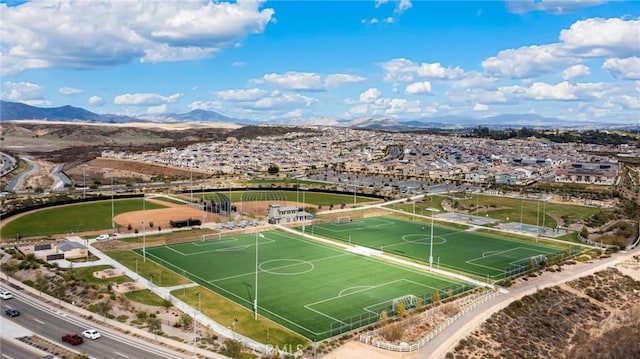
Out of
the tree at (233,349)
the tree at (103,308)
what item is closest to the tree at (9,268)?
the tree at (103,308)

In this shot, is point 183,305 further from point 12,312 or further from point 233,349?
point 12,312

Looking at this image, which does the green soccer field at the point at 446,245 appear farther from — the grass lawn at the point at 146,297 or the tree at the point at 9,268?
the tree at the point at 9,268

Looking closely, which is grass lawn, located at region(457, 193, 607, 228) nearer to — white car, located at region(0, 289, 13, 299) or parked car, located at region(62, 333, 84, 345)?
parked car, located at region(62, 333, 84, 345)

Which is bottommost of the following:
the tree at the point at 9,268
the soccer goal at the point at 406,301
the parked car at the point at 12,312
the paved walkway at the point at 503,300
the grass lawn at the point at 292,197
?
the paved walkway at the point at 503,300

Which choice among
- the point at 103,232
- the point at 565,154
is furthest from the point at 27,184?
the point at 565,154

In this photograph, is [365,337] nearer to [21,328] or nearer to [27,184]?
[21,328]
